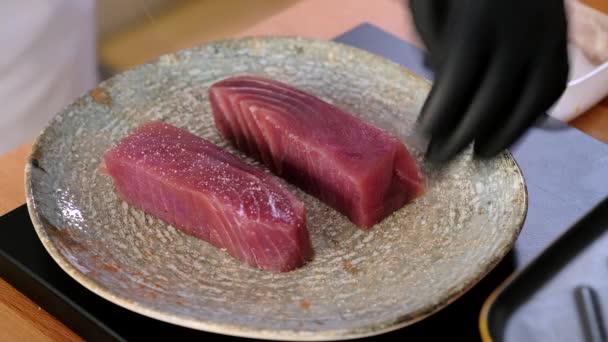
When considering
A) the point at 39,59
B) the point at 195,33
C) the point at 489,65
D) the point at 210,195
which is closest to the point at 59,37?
the point at 39,59

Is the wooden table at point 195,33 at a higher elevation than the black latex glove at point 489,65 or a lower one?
lower

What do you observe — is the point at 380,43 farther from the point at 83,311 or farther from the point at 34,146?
the point at 83,311

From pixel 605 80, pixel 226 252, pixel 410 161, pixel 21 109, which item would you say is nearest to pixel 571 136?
pixel 605 80

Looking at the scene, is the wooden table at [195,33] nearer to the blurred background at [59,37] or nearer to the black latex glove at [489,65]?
the blurred background at [59,37]

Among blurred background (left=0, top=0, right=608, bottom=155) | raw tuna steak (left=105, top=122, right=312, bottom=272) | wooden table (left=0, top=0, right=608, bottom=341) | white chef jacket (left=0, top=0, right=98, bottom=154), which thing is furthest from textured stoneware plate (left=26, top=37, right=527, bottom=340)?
white chef jacket (left=0, top=0, right=98, bottom=154)

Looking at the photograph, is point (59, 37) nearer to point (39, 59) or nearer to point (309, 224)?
point (39, 59)

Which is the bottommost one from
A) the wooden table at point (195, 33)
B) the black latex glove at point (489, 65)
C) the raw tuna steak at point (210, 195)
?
the wooden table at point (195, 33)

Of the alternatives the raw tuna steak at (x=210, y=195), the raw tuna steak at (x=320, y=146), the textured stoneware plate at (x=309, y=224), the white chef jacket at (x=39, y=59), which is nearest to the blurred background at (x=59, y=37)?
the white chef jacket at (x=39, y=59)
